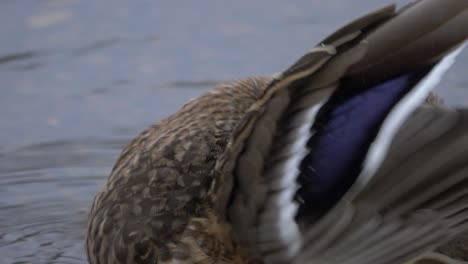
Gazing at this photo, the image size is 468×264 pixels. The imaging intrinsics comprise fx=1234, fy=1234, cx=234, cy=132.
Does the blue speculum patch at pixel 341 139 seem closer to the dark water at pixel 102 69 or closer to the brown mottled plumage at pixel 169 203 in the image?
the brown mottled plumage at pixel 169 203

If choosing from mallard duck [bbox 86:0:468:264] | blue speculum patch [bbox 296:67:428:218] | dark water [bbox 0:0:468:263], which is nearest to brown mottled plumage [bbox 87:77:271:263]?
mallard duck [bbox 86:0:468:264]

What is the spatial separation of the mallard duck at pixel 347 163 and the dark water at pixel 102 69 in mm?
1746

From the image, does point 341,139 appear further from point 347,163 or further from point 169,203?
point 169,203

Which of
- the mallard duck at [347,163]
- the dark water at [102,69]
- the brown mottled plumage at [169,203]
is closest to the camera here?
the mallard duck at [347,163]

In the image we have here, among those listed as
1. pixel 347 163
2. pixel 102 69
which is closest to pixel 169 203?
pixel 347 163

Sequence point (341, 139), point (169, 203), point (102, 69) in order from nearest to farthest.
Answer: point (341, 139) → point (169, 203) → point (102, 69)

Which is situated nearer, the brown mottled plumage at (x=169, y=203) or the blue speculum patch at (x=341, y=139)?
the blue speculum patch at (x=341, y=139)

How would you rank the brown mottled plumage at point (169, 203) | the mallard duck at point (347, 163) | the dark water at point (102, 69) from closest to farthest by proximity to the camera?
the mallard duck at point (347, 163)
the brown mottled plumage at point (169, 203)
the dark water at point (102, 69)

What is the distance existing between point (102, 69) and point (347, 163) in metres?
3.30

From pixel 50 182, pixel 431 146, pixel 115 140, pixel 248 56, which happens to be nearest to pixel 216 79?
pixel 248 56

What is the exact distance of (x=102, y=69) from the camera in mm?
6430

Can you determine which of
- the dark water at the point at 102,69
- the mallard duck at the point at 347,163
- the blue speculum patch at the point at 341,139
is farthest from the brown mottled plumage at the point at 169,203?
the dark water at the point at 102,69

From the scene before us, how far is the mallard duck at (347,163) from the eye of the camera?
10.3 ft

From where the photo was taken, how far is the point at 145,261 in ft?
12.1
